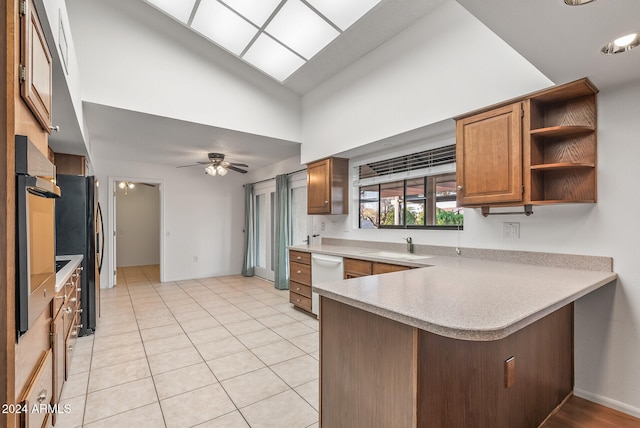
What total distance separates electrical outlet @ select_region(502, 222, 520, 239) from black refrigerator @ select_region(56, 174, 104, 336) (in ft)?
13.1

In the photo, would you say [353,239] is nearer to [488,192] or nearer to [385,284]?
[488,192]

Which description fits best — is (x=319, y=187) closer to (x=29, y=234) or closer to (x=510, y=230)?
(x=510, y=230)

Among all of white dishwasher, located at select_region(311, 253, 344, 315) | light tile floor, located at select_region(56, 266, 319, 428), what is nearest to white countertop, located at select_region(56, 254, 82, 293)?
light tile floor, located at select_region(56, 266, 319, 428)

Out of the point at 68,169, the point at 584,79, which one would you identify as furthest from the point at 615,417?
the point at 68,169

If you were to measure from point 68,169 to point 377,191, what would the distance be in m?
3.75

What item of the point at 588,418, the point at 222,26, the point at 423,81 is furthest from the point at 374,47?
the point at 588,418

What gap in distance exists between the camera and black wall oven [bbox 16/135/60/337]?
0.96m

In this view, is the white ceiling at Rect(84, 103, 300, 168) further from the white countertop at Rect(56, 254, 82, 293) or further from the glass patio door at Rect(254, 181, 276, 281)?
the white countertop at Rect(56, 254, 82, 293)

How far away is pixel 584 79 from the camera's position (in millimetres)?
1894

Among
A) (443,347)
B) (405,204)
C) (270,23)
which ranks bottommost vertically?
(443,347)

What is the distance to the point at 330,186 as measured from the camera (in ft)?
13.6

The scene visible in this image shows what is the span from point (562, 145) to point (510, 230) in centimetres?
73

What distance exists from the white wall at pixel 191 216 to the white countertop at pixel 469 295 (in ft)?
18.3

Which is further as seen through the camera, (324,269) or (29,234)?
(324,269)
